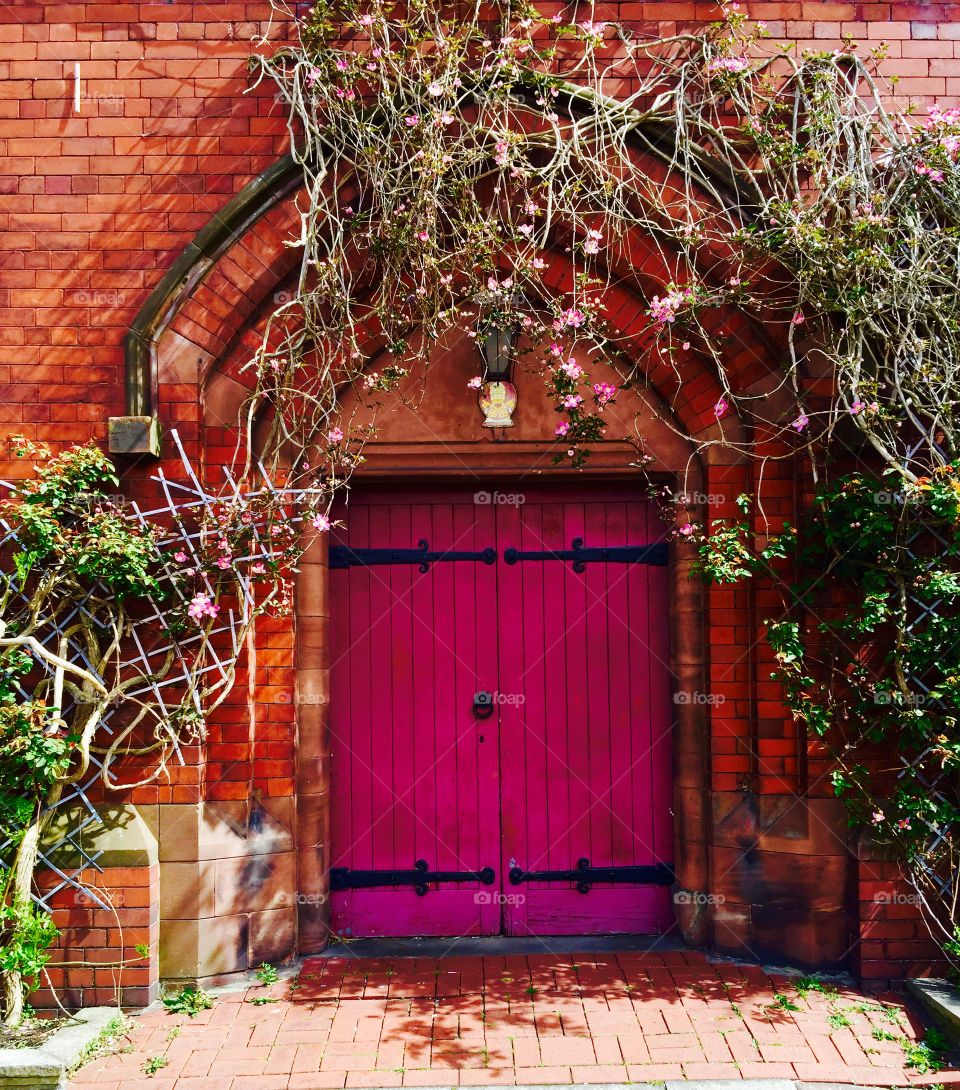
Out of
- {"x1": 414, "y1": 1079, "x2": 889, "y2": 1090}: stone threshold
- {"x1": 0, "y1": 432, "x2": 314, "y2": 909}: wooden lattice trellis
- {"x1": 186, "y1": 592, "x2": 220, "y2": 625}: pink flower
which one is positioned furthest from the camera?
{"x1": 0, "y1": 432, "x2": 314, "y2": 909}: wooden lattice trellis

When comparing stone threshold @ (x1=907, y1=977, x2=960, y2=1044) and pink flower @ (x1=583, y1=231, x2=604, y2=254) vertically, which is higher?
pink flower @ (x1=583, y1=231, x2=604, y2=254)

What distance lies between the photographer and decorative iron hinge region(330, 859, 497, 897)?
192 inches

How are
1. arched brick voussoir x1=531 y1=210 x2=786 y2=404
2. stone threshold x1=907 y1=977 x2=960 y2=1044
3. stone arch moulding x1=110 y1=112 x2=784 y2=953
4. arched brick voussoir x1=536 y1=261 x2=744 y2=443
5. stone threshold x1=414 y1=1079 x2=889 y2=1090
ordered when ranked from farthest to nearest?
arched brick voussoir x1=536 y1=261 x2=744 y2=443, arched brick voussoir x1=531 y1=210 x2=786 y2=404, stone arch moulding x1=110 y1=112 x2=784 y2=953, stone threshold x1=907 y1=977 x2=960 y2=1044, stone threshold x1=414 y1=1079 x2=889 y2=1090

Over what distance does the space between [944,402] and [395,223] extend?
8.73 ft

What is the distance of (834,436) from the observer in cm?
448

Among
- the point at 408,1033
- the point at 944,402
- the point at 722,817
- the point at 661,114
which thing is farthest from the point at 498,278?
the point at 408,1033

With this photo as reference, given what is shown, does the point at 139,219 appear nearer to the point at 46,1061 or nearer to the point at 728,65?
the point at 728,65

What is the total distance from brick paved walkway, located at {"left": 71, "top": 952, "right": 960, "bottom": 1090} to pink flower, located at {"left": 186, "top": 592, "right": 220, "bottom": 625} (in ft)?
5.84

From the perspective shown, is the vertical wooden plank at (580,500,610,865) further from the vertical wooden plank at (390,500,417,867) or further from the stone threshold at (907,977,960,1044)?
the stone threshold at (907,977,960,1044)

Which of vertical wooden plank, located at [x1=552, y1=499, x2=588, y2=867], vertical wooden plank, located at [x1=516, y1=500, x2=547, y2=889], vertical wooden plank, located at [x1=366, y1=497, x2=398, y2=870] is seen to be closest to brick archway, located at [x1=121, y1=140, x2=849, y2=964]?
vertical wooden plank, located at [x1=366, y1=497, x2=398, y2=870]

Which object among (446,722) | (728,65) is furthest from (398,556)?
(728,65)

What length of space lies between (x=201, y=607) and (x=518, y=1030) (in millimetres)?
2289

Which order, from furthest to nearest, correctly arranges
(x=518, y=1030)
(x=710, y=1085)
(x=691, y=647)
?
(x=691, y=647)
(x=518, y=1030)
(x=710, y=1085)

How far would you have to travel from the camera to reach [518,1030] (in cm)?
391
